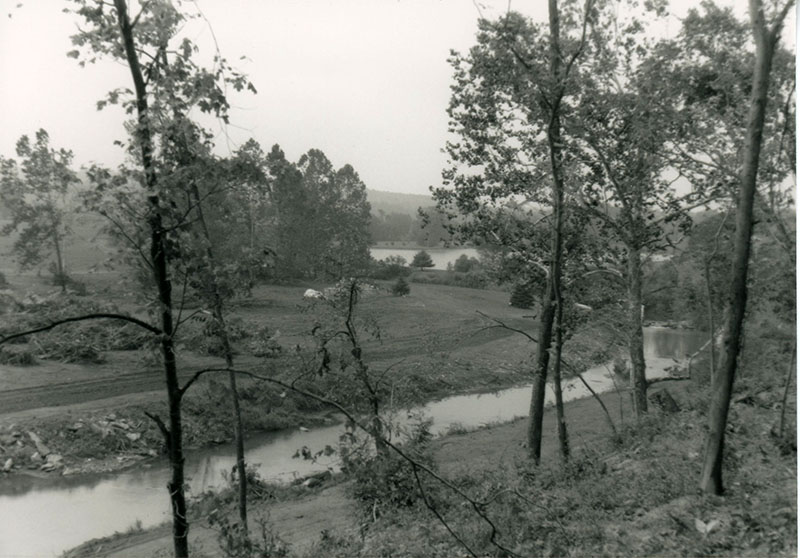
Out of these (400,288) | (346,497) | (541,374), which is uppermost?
(400,288)

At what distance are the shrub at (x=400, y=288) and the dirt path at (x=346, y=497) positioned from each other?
5.86 meters

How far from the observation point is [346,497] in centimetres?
1267

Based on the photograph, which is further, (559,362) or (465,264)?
(465,264)

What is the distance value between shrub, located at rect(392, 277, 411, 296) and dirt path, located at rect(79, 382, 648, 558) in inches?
231

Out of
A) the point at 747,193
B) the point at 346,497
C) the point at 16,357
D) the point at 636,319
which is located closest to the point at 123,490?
the point at 346,497

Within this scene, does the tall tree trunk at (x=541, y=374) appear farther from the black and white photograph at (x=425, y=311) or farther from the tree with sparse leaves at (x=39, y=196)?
the tree with sparse leaves at (x=39, y=196)

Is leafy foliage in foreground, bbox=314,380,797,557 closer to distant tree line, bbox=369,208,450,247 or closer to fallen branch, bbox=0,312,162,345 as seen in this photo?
fallen branch, bbox=0,312,162,345

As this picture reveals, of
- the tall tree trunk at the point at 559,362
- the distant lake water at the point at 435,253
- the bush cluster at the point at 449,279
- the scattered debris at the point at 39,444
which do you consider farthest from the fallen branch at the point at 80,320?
the scattered debris at the point at 39,444

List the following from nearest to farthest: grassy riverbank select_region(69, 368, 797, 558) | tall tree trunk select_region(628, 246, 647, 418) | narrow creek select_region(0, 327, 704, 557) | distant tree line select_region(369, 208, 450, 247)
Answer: grassy riverbank select_region(69, 368, 797, 558)
narrow creek select_region(0, 327, 704, 557)
tall tree trunk select_region(628, 246, 647, 418)
distant tree line select_region(369, 208, 450, 247)

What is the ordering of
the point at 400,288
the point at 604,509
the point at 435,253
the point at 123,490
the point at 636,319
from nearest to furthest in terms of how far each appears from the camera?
the point at 604,509 < the point at 636,319 < the point at 123,490 < the point at 435,253 < the point at 400,288

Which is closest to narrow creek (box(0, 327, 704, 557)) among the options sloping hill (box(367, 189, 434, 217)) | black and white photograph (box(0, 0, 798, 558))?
black and white photograph (box(0, 0, 798, 558))

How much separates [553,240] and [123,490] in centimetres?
1144

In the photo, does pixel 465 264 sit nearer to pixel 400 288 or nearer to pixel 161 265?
pixel 400 288

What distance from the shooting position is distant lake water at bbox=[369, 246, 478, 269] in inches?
615
